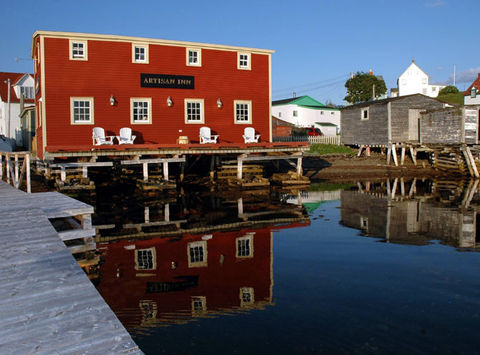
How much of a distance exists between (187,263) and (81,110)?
14944mm

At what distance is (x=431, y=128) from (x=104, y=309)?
32.2 metres

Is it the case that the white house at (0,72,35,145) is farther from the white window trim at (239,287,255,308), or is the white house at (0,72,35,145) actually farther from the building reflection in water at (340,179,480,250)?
the white window trim at (239,287,255,308)

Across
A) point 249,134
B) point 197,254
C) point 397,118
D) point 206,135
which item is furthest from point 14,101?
point 197,254

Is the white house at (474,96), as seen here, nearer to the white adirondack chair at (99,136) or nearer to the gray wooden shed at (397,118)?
the gray wooden shed at (397,118)

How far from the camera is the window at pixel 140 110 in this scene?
2317cm

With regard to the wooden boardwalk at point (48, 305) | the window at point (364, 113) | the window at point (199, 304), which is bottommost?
the window at point (199, 304)

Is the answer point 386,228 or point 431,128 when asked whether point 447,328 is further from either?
point 431,128

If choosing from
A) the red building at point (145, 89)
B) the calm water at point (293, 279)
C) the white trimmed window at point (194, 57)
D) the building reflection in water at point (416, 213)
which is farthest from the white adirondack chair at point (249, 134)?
the calm water at point (293, 279)

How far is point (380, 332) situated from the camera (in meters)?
6.18

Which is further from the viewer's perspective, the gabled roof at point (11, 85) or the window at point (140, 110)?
the gabled roof at point (11, 85)

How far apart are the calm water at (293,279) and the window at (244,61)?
11.7 meters

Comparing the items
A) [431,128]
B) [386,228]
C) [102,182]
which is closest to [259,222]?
[386,228]

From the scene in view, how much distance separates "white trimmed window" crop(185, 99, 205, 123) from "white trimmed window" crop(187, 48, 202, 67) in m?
1.91

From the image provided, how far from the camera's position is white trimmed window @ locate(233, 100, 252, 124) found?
84.4 ft
